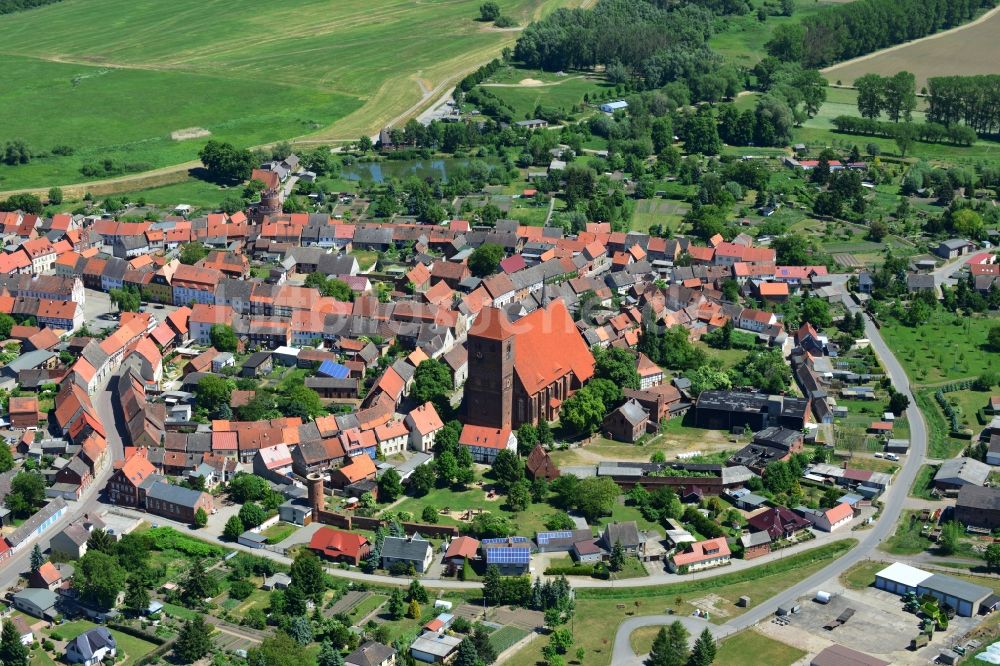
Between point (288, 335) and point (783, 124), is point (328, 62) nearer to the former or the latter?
point (783, 124)

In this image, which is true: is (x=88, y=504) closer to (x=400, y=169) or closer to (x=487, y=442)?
(x=487, y=442)

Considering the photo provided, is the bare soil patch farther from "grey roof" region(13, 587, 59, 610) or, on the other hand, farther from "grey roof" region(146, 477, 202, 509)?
"grey roof" region(13, 587, 59, 610)

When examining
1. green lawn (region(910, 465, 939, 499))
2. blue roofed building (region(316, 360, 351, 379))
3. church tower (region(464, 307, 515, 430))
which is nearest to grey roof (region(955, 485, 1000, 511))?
green lawn (region(910, 465, 939, 499))

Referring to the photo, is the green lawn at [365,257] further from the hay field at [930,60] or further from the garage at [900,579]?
the hay field at [930,60]

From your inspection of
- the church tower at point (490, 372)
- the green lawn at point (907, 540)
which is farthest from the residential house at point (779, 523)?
the church tower at point (490, 372)

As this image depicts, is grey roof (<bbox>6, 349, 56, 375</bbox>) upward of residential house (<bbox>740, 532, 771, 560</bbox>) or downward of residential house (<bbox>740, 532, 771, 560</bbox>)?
upward

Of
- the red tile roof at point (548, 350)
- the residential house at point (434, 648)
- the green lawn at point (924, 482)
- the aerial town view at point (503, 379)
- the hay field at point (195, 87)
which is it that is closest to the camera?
the residential house at point (434, 648)
